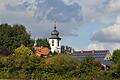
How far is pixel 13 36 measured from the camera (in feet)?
351

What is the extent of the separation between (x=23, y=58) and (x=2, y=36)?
46.2 m

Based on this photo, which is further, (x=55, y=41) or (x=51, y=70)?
(x=55, y=41)

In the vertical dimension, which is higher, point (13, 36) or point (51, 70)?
point (13, 36)

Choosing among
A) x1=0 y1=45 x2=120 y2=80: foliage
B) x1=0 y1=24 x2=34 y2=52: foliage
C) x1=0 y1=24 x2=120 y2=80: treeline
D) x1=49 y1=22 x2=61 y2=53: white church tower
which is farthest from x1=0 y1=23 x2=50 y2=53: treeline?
x1=0 y1=45 x2=120 y2=80: foliage

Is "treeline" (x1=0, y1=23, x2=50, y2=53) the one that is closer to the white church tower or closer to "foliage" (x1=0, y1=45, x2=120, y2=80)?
the white church tower

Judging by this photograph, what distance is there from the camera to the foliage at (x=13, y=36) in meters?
106

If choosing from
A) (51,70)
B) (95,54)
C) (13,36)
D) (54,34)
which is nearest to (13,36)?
(13,36)

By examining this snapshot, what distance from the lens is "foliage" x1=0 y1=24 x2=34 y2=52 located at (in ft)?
347

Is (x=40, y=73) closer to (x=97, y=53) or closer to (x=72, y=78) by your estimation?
(x=72, y=78)

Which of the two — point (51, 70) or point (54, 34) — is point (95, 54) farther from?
point (51, 70)

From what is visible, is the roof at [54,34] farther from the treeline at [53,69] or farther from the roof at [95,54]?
the treeline at [53,69]

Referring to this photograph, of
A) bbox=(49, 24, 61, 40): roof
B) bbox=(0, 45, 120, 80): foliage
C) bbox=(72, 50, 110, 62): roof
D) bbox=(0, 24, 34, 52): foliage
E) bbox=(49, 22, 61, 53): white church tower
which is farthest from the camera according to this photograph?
Answer: bbox=(49, 24, 61, 40): roof

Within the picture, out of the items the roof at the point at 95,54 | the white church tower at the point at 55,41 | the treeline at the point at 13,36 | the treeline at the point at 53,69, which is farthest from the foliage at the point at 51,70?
the white church tower at the point at 55,41

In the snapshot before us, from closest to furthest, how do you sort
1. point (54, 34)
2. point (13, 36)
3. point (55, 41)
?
point (13, 36)
point (55, 41)
point (54, 34)
